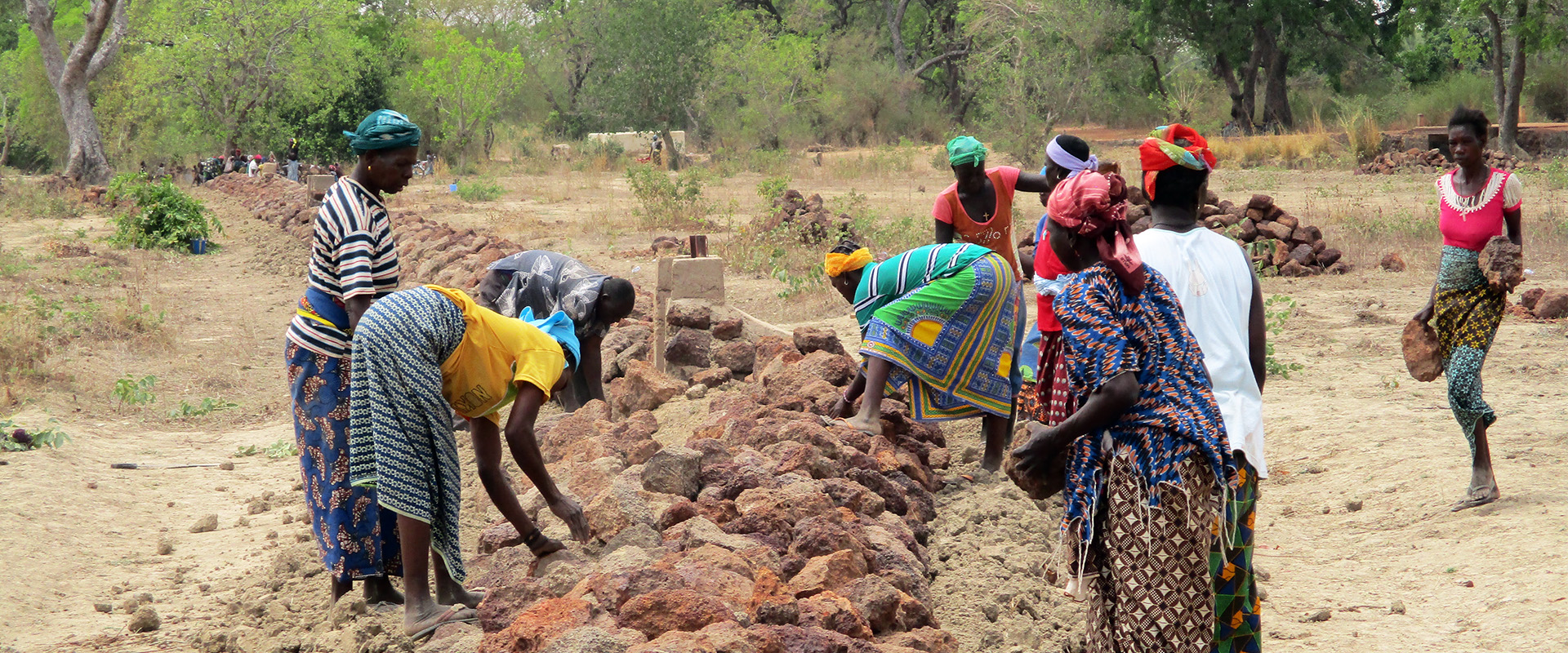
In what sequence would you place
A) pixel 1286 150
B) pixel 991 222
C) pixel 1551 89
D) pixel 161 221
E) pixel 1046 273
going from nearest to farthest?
1. pixel 1046 273
2. pixel 991 222
3. pixel 161 221
4. pixel 1286 150
5. pixel 1551 89

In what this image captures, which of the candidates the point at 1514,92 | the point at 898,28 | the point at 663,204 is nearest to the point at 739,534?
the point at 663,204

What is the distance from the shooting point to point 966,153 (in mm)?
5238

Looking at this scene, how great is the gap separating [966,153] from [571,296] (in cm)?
181

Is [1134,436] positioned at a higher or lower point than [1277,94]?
lower

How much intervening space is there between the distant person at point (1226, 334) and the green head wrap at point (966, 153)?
89.7 inches

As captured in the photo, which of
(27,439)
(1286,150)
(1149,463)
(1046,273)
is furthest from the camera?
(1286,150)

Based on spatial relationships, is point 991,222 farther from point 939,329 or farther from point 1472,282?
point 1472,282

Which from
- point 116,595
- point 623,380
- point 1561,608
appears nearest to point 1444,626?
point 1561,608

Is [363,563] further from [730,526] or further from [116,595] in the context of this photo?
[116,595]

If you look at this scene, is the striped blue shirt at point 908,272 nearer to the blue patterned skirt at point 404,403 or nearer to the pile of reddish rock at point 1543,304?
the blue patterned skirt at point 404,403

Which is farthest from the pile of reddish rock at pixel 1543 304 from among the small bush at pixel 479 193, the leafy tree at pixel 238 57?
the leafy tree at pixel 238 57

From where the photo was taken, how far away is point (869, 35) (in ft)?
135

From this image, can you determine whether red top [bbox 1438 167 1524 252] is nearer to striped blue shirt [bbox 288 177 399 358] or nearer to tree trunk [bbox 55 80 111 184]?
striped blue shirt [bbox 288 177 399 358]

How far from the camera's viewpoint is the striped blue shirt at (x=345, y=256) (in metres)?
3.43
